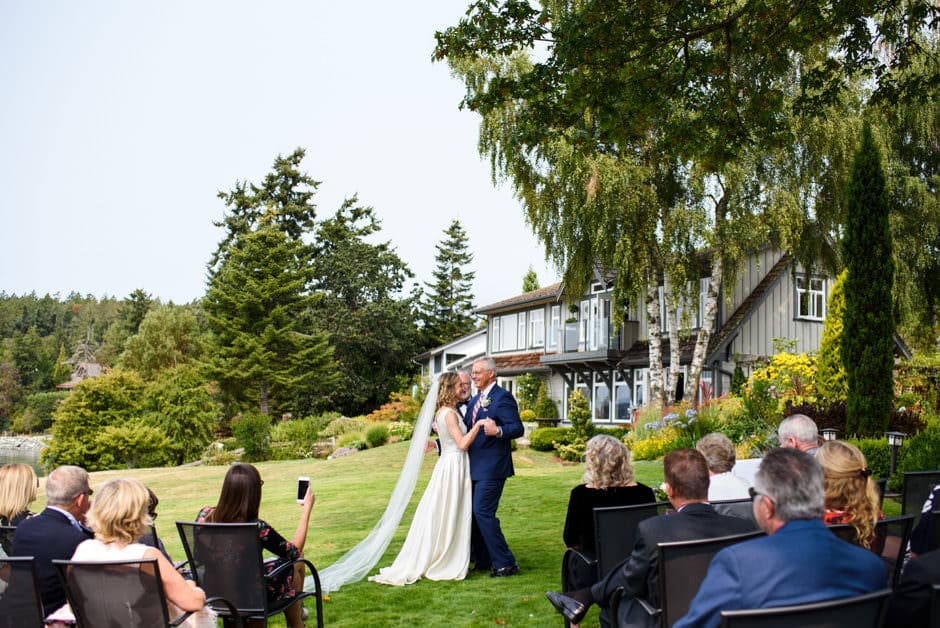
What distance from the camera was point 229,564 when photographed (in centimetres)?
451

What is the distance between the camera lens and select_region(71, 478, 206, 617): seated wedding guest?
140 inches

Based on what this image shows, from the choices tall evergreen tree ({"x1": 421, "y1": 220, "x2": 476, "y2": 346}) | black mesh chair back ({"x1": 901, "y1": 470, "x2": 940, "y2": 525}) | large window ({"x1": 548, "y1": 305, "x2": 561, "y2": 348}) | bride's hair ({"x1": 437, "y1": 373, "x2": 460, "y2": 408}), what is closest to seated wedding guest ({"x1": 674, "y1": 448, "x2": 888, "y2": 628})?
black mesh chair back ({"x1": 901, "y1": 470, "x2": 940, "y2": 525})

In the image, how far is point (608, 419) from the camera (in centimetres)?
3142

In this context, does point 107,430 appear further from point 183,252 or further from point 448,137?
point 183,252

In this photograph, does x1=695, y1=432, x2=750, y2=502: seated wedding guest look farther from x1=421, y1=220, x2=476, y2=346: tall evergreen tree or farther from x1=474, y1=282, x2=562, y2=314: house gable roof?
x1=421, y1=220, x2=476, y2=346: tall evergreen tree

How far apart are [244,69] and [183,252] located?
50.3 m

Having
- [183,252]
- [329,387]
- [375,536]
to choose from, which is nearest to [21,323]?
[183,252]

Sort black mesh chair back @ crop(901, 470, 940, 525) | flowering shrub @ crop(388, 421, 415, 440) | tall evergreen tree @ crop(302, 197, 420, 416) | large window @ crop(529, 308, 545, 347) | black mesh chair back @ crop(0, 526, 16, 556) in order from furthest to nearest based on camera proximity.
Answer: tall evergreen tree @ crop(302, 197, 420, 416), large window @ crop(529, 308, 545, 347), flowering shrub @ crop(388, 421, 415, 440), black mesh chair back @ crop(901, 470, 940, 525), black mesh chair back @ crop(0, 526, 16, 556)

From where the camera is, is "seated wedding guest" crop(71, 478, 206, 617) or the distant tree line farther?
the distant tree line

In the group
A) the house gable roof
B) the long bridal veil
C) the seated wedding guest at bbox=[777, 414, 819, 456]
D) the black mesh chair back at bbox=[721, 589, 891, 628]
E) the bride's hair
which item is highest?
the house gable roof

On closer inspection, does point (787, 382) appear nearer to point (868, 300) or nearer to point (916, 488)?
point (868, 300)

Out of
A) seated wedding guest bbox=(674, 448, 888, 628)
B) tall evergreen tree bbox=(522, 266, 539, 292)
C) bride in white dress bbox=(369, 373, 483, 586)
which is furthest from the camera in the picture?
tall evergreen tree bbox=(522, 266, 539, 292)

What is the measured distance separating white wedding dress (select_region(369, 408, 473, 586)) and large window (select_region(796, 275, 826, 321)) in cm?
2283

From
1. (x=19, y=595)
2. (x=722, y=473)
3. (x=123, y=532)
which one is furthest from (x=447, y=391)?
(x=19, y=595)
